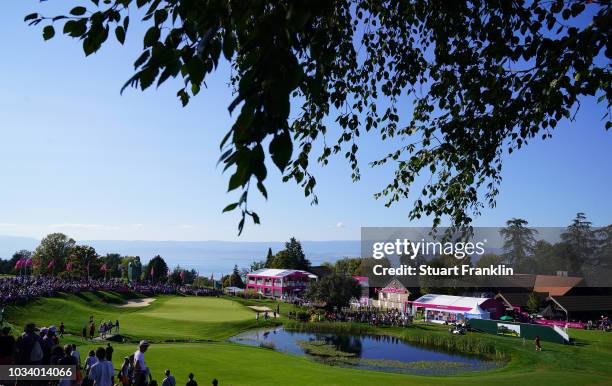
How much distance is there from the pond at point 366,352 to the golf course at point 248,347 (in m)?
1.63

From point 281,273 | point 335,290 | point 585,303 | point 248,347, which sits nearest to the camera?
point 248,347

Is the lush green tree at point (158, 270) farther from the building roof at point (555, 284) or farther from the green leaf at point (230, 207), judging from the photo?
the green leaf at point (230, 207)

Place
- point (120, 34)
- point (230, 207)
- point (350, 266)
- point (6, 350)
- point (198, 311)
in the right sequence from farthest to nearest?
1. point (350, 266)
2. point (198, 311)
3. point (6, 350)
4. point (120, 34)
5. point (230, 207)

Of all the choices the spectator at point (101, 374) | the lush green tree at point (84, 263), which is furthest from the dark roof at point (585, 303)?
the lush green tree at point (84, 263)

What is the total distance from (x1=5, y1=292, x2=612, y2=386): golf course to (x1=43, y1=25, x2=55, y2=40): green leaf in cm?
1965

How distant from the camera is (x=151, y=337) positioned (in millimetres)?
34344

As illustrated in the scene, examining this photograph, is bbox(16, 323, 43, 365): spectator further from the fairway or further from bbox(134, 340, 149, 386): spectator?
the fairway

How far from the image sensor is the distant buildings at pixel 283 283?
77.0 m

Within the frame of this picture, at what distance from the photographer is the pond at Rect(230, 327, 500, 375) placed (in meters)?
31.2

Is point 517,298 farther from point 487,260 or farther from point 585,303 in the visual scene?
point 487,260

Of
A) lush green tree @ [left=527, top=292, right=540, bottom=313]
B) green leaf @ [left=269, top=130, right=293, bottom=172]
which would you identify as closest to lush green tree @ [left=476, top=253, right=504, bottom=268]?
lush green tree @ [left=527, top=292, right=540, bottom=313]

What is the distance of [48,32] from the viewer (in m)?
3.73

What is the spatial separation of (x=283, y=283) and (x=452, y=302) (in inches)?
1334

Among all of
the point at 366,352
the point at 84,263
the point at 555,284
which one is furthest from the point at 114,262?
the point at 555,284
